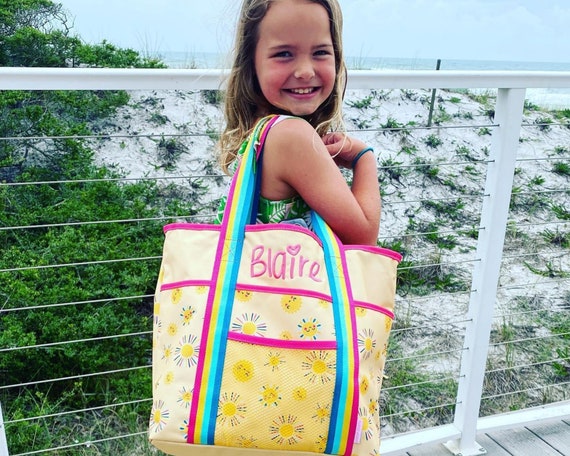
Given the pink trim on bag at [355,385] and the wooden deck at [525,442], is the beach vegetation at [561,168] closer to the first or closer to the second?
the wooden deck at [525,442]

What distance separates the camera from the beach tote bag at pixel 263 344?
95 cm

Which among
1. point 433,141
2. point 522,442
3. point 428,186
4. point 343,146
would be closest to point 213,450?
point 343,146

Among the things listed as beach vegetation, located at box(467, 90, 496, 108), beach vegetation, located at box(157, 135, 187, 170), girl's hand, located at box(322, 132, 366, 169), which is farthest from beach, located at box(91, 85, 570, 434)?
girl's hand, located at box(322, 132, 366, 169)

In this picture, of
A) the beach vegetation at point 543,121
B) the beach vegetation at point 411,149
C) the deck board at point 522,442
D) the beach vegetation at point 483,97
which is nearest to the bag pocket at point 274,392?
the deck board at point 522,442

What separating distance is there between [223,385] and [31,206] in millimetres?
3150

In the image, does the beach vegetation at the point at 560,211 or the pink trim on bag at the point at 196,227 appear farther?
the beach vegetation at the point at 560,211

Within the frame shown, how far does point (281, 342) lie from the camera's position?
0.96m

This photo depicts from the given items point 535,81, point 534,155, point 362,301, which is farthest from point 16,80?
point 534,155

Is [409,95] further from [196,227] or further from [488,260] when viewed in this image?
[196,227]

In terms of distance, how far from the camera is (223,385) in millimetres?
956

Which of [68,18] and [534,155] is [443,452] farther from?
[68,18]

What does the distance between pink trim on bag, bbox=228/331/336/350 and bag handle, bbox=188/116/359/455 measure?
0.02m

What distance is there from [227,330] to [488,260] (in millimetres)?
1105

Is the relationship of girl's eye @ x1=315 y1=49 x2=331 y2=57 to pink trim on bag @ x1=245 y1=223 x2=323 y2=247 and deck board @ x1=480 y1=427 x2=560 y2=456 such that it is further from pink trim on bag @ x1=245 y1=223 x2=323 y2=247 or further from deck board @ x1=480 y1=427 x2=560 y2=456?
deck board @ x1=480 y1=427 x2=560 y2=456
